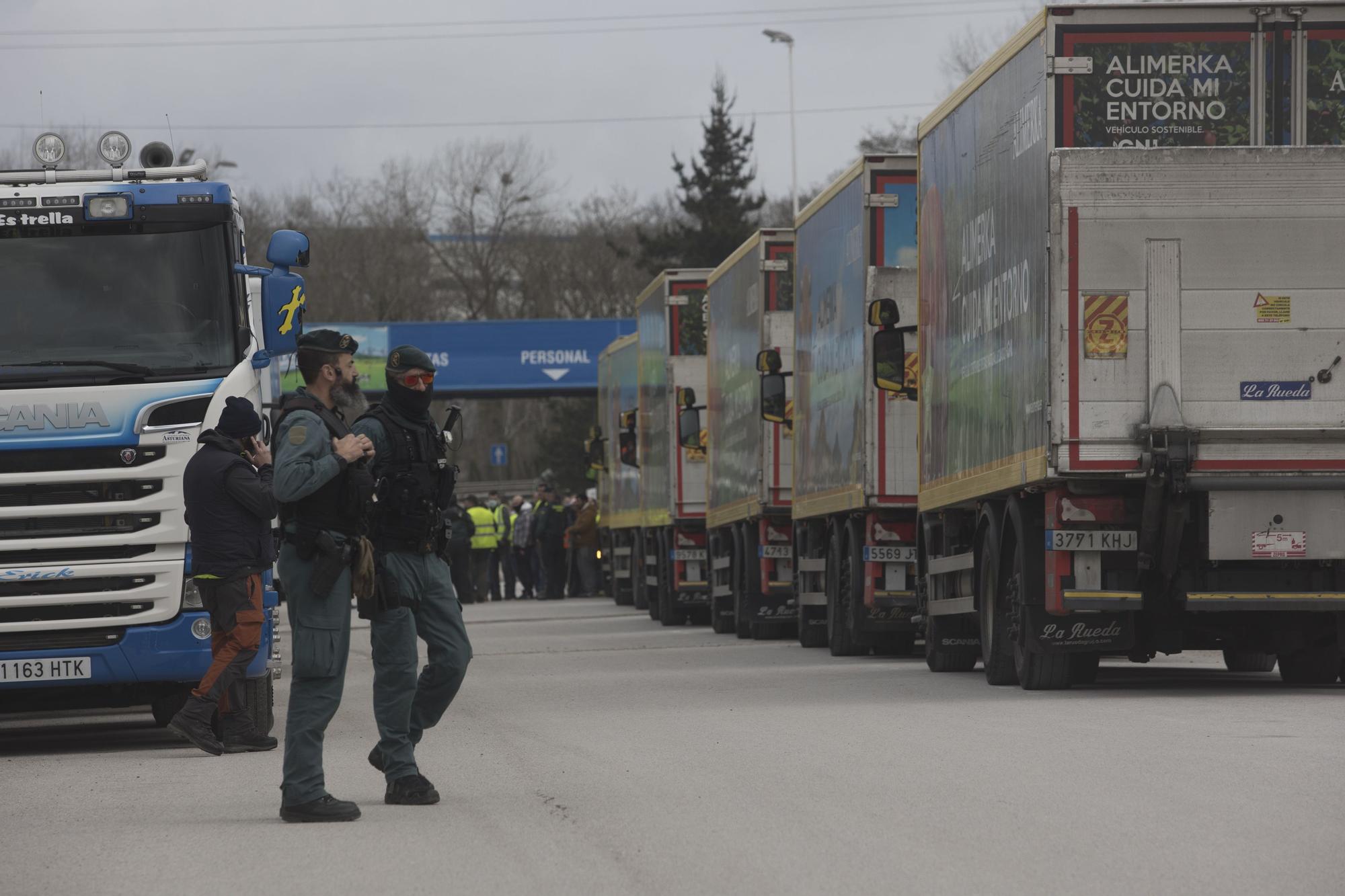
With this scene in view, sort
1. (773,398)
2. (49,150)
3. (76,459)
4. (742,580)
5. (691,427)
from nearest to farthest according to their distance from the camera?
1. (76,459)
2. (49,150)
3. (773,398)
4. (742,580)
5. (691,427)

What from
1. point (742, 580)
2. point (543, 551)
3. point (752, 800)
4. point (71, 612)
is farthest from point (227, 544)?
point (543, 551)

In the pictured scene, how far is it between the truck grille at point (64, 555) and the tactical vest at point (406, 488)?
3538 millimetres

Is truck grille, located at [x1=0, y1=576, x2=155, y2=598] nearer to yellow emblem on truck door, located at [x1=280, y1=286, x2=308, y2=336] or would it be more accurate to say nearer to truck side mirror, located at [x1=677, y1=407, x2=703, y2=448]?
yellow emblem on truck door, located at [x1=280, y1=286, x2=308, y2=336]

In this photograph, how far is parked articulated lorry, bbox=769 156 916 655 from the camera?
17922 millimetres

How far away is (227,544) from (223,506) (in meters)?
0.20

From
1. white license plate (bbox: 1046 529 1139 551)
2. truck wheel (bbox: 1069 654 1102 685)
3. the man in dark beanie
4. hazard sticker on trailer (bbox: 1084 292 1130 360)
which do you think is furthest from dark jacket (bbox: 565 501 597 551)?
the man in dark beanie

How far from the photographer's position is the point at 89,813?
9.27 m

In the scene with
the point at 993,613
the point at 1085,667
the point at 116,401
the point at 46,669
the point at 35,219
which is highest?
the point at 35,219

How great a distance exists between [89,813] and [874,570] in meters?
9.97

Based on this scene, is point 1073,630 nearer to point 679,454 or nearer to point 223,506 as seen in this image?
point 223,506

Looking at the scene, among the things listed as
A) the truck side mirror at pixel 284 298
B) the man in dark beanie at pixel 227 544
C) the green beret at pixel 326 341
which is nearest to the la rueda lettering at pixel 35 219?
the truck side mirror at pixel 284 298

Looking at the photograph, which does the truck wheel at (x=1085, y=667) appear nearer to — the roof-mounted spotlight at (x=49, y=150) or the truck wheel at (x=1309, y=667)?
the truck wheel at (x=1309, y=667)

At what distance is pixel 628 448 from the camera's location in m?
33.1

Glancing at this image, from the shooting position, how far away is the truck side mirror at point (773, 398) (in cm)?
2197
